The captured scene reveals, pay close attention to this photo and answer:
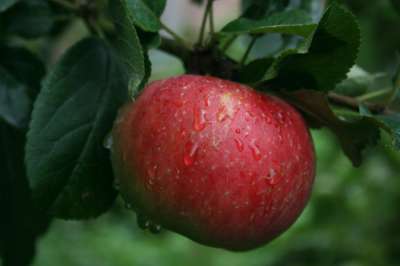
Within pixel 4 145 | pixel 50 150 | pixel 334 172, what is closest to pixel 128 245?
pixel 334 172

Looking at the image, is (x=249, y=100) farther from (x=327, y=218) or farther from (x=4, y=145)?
(x=327, y=218)

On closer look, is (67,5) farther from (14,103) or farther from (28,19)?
(14,103)

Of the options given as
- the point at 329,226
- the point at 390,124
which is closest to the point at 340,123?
the point at 390,124

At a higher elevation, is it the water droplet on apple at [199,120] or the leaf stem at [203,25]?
the water droplet on apple at [199,120]

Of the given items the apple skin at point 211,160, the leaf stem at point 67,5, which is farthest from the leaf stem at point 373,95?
the leaf stem at point 67,5

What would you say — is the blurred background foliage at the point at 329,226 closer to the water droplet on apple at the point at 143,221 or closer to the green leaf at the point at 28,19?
the green leaf at the point at 28,19

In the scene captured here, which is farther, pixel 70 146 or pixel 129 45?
pixel 70 146
